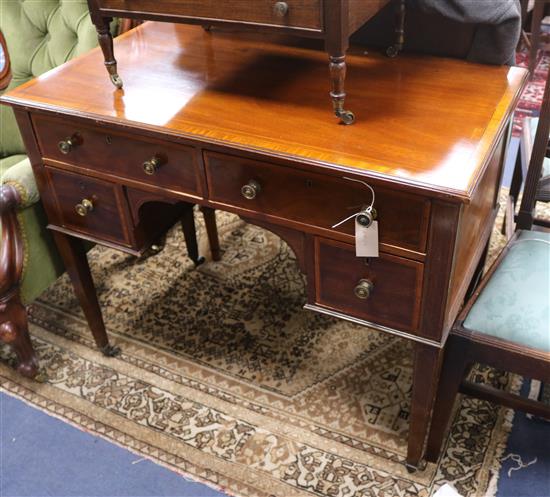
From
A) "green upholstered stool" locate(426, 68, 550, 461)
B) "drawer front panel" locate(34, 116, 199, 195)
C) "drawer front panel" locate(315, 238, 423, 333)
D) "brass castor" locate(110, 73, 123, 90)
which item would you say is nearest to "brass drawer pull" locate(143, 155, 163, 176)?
"drawer front panel" locate(34, 116, 199, 195)

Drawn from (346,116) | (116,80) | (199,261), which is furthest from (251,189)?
(199,261)

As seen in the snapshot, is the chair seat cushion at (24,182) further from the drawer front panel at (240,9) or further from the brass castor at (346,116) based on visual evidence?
the brass castor at (346,116)

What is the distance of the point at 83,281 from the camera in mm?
1796

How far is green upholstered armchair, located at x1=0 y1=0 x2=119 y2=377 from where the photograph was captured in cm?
166

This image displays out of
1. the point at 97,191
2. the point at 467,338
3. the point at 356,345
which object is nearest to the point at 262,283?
the point at 356,345

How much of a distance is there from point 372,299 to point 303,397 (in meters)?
0.62

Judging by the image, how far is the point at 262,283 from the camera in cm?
221

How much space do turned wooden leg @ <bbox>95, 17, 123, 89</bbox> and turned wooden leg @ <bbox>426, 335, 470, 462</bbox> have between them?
0.97 meters

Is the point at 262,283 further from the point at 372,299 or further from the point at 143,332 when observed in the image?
the point at 372,299

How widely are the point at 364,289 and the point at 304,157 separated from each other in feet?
0.99

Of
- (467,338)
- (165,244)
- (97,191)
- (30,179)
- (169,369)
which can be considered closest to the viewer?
(467,338)

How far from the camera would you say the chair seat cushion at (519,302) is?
129 centimetres

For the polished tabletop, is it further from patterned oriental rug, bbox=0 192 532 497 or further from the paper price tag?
patterned oriental rug, bbox=0 192 532 497

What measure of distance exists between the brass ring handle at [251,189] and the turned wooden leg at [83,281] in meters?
0.68
